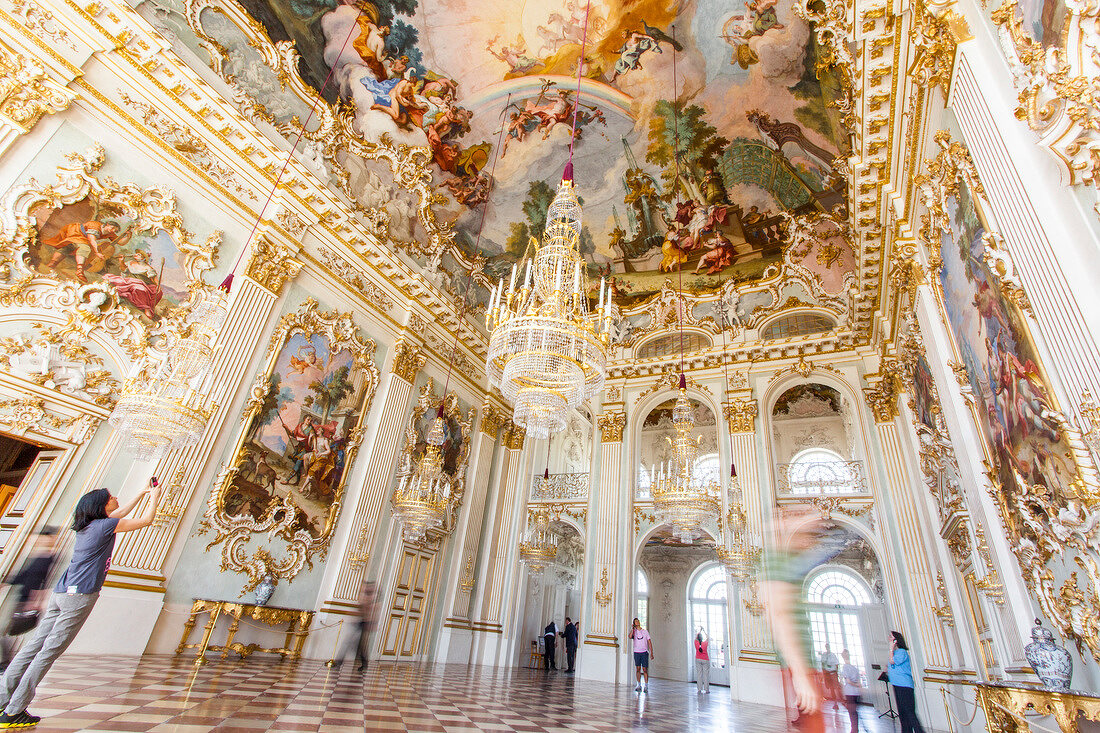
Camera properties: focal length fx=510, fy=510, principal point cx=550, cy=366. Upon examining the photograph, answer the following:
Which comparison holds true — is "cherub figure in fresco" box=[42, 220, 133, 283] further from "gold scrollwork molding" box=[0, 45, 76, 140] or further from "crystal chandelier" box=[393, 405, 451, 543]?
"crystal chandelier" box=[393, 405, 451, 543]

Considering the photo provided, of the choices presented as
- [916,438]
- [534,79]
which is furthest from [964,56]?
[534,79]

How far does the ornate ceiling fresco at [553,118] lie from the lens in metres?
8.75

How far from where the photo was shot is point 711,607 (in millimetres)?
16906

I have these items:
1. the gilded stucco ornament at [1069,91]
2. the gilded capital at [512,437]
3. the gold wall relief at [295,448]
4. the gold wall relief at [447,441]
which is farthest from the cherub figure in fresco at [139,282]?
the gilded stucco ornament at [1069,91]

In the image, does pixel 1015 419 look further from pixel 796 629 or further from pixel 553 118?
pixel 553 118

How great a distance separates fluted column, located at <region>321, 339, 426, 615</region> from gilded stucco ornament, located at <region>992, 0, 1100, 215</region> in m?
10.2

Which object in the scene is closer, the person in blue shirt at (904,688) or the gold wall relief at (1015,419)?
the gold wall relief at (1015,419)

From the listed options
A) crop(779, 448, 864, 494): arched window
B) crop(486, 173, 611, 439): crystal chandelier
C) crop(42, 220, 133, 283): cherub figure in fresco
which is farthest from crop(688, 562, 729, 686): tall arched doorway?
crop(42, 220, 133, 283): cherub figure in fresco

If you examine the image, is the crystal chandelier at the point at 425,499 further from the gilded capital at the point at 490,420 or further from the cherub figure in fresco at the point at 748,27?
the cherub figure in fresco at the point at 748,27

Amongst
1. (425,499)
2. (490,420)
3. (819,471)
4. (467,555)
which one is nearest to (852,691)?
(425,499)

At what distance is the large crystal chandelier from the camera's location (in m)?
5.49

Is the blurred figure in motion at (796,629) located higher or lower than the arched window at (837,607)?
lower

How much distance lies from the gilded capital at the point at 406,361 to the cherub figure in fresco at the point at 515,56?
20.0 ft

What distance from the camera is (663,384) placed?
1374cm
